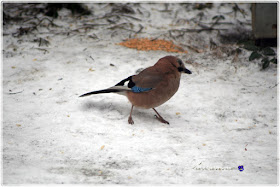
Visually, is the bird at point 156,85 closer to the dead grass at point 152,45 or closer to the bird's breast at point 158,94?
the bird's breast at point 158,94

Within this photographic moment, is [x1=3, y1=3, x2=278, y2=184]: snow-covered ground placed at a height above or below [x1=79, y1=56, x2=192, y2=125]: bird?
below

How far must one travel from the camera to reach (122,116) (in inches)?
149

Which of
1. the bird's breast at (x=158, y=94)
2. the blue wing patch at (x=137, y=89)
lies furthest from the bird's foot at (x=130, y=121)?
the blue wing patch at (x=137, y=89)

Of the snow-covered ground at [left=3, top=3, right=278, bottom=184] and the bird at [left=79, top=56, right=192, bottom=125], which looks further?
the bird at [left=79, top=56, right=192, bottom=125]

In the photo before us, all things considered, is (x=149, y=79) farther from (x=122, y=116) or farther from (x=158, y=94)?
(x=122, y=116)

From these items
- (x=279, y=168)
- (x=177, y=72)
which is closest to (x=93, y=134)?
(x=177, y=72)

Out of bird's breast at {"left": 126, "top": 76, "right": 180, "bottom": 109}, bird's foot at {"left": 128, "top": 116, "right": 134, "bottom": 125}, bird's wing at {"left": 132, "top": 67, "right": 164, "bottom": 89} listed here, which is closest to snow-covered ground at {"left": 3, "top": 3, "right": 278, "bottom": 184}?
bird's foot at {"left": 128, "top": 116, "right": 134, "bottom": 125}

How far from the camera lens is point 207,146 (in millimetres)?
3172

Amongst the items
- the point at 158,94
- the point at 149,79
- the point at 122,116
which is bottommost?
the point at 122,116

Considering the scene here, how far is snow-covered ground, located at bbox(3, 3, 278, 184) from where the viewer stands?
2703mm

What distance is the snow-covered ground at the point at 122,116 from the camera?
2.70 metres

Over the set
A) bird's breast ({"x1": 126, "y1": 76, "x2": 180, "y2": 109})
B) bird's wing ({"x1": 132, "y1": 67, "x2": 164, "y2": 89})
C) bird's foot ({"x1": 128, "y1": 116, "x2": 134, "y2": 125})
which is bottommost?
bird's foot ({"x1": 128, "y1": 116, "x2": 134, "y2": 125})

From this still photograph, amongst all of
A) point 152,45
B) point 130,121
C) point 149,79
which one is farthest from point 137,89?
point 152,45

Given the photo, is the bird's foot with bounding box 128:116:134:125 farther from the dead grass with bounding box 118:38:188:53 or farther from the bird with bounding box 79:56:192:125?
the dead grass with bounding box 118:38:188:53
